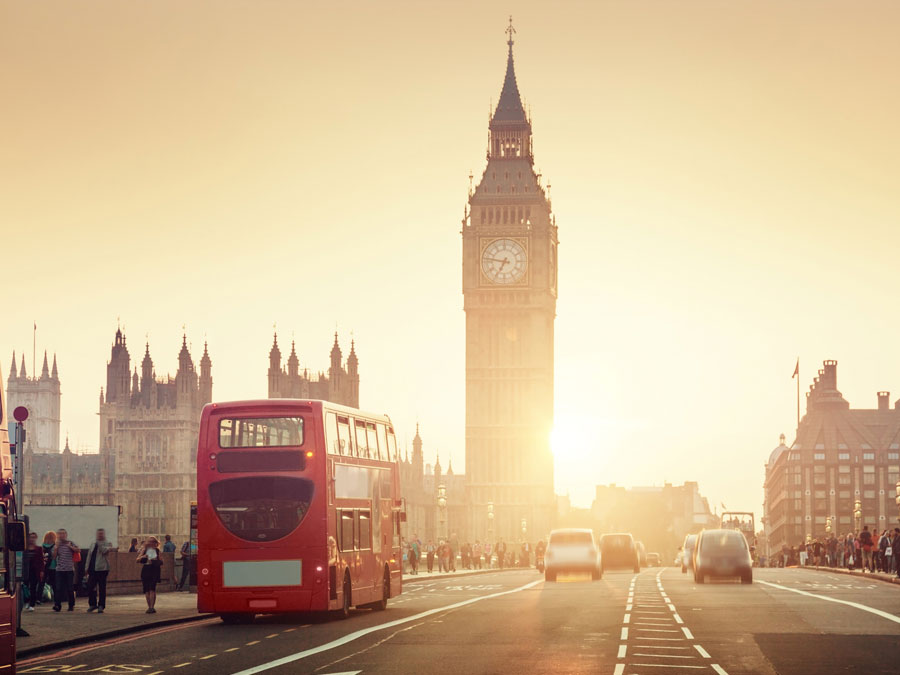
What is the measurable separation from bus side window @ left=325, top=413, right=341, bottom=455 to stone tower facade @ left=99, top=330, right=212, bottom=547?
9122 cm

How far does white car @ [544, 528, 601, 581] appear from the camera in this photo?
159ft

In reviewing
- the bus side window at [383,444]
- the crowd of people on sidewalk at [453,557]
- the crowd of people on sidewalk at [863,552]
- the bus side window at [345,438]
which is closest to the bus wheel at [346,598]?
the bus side window at [345,438]

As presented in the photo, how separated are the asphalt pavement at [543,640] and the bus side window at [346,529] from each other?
1.44 meters

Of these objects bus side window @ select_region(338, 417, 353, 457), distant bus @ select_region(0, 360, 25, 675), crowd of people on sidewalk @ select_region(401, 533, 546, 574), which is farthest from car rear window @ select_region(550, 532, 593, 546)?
distant bus @ select_region(0, 360, 25, 675)

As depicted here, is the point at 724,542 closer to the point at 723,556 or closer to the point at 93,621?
the point at 723,556

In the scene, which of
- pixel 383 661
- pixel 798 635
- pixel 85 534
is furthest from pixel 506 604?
pixel 85 534

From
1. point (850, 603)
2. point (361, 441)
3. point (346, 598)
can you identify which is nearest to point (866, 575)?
point (850, 603)

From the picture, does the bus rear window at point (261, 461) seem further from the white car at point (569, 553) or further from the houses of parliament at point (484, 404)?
the houses of parliament at point (484, 404)

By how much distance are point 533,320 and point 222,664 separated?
105775 millimetres

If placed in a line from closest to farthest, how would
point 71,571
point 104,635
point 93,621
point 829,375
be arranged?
1. point 104,635
2. point 93,621
3. point 71,571
4. point 829,375

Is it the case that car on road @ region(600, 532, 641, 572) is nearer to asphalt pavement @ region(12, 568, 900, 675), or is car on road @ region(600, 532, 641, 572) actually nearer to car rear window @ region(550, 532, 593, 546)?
car rear window @ region(550, 532, 593, 546)

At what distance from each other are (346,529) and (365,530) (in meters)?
1.91

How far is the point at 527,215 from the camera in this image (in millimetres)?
124625

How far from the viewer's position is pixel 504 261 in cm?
12381
